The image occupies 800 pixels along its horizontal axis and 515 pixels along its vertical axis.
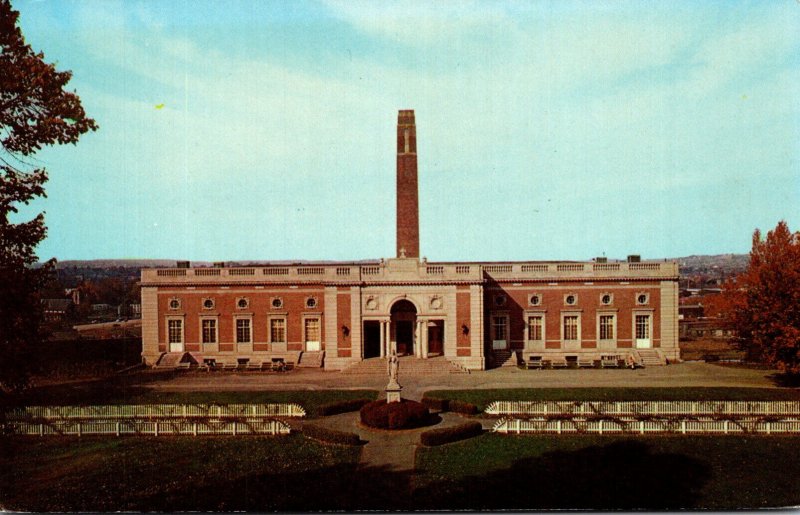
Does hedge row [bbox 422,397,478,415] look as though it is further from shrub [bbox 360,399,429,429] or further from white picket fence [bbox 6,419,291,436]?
white picket fence [bbox 6,419,291,436]

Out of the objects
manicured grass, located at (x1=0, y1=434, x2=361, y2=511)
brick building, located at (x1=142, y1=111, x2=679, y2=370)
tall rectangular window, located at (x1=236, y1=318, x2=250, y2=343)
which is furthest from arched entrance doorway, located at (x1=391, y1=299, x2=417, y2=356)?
manicured grass, located at (x1=0, y1=434, x2=361, y2=511)

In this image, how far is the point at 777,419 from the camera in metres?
20.0

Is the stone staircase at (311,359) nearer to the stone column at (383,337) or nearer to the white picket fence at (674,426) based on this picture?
the stone column at (383,337)

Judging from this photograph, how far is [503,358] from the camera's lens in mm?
36750

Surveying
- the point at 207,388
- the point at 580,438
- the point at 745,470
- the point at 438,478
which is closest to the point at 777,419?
the point at 745,470

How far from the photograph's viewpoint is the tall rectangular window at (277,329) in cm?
3778

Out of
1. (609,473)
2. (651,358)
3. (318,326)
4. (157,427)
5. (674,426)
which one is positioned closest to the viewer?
(609,473)

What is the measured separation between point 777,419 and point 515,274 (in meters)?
19.1

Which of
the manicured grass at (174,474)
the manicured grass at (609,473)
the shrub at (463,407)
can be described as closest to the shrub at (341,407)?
the manicured grass at (174,474)

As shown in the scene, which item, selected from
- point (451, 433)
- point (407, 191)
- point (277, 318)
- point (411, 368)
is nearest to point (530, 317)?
point (411, 368)

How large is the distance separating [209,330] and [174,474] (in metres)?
22.5

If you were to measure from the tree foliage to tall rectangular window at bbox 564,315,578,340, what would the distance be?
33.1 m

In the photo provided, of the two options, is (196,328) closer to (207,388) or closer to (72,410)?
(207,388)

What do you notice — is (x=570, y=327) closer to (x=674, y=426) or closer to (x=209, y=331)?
(x=674, y=426)
